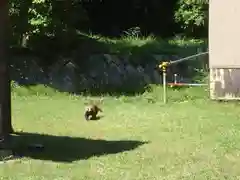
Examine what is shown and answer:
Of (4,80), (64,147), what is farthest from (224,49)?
(4,80)

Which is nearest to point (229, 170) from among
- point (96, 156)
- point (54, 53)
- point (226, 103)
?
point (96, 156)

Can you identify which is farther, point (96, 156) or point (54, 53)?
point (54, 53)

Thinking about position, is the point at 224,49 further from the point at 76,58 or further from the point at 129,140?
the point at 129,140

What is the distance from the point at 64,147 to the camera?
9.63 metres

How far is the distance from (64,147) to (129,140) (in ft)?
3.74

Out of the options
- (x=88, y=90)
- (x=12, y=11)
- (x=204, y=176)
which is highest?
(x=12, y=11)

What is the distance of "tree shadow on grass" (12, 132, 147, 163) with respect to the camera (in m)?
9.02

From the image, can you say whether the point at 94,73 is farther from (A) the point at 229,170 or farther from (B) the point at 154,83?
(A) the point at 229,170

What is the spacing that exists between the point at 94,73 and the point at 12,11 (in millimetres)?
2766

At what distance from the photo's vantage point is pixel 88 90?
1653 cm

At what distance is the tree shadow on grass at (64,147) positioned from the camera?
9023mm

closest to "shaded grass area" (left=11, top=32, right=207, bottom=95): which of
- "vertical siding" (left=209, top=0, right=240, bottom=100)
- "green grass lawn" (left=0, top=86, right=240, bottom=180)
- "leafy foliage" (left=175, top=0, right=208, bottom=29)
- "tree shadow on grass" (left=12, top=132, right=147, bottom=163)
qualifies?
"green grass lawn" (left=0, top=86, right=240, bottom=180)

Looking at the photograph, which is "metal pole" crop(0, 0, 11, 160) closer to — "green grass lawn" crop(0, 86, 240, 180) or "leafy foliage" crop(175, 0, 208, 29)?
"green grass lawn" crop(0, 86, 240, 180)

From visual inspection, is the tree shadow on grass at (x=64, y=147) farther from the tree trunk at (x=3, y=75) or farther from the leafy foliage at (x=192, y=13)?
the leafy foliage at (x=192, y=13)
